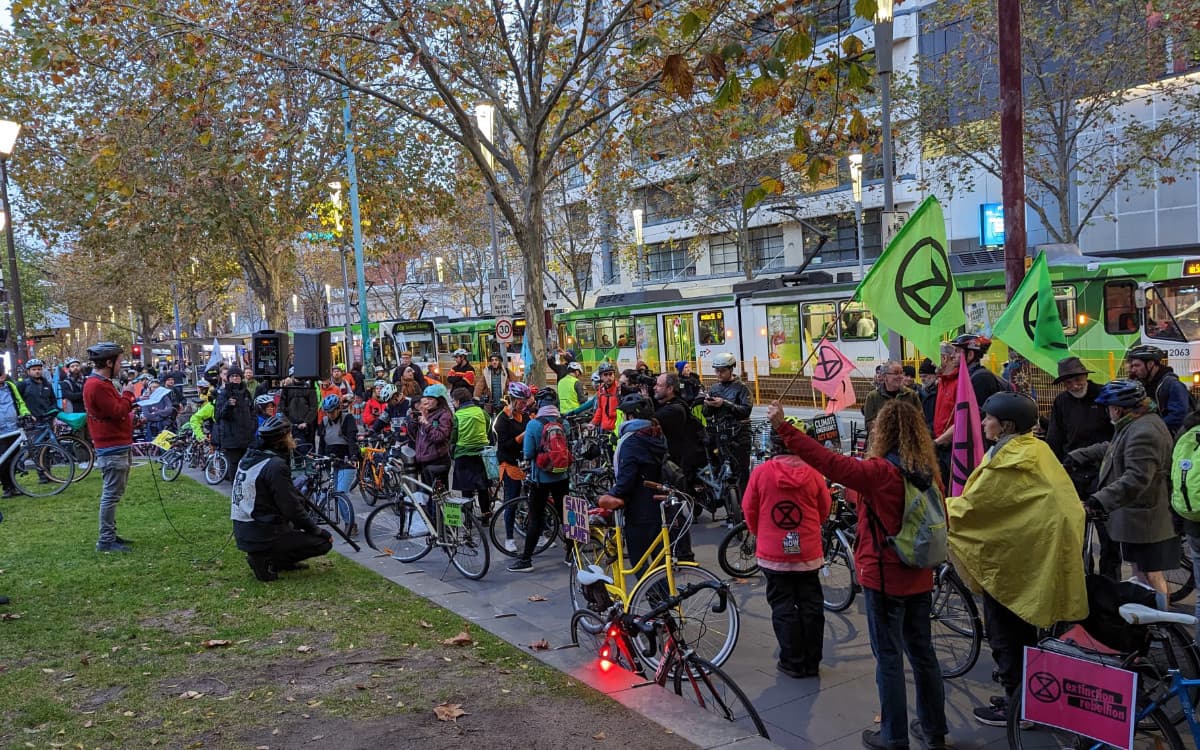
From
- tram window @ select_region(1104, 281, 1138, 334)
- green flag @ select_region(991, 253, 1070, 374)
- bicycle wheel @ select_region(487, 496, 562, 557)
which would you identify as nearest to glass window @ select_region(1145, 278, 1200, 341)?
tram window @ select_region(1104, 281, 1138, 334)

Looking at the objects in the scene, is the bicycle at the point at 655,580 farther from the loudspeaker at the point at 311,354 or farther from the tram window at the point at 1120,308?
the tram window at the point at 1120,308

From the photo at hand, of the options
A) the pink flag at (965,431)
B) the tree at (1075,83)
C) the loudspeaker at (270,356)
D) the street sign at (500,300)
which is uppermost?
the tree at (1075,83)

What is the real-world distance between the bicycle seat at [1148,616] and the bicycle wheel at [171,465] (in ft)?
48.8

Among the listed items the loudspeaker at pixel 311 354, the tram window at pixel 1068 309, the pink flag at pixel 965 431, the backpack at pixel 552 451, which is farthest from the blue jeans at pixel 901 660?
the tram window at pixel 1068 309

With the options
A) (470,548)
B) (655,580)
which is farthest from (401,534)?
(655,580)

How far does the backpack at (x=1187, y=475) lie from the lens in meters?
4.59

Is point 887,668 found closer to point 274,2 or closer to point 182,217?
point 274,2

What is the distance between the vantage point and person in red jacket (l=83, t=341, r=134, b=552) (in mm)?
8883

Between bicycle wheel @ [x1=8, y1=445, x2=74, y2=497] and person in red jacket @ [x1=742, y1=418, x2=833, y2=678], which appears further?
bicycle wheel @ [x1=8, y1=445, x2=74, y2=497]

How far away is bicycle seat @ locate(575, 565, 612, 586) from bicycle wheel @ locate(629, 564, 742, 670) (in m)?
0.27

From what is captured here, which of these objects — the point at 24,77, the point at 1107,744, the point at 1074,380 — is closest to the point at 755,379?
the point at 1074,380

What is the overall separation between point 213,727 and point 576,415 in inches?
342

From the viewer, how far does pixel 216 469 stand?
48.9ft

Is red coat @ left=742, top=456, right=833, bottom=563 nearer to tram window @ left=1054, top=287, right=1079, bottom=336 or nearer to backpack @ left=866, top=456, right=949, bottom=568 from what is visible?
backpack @ left=866, top=456, right=949, bottom=568
